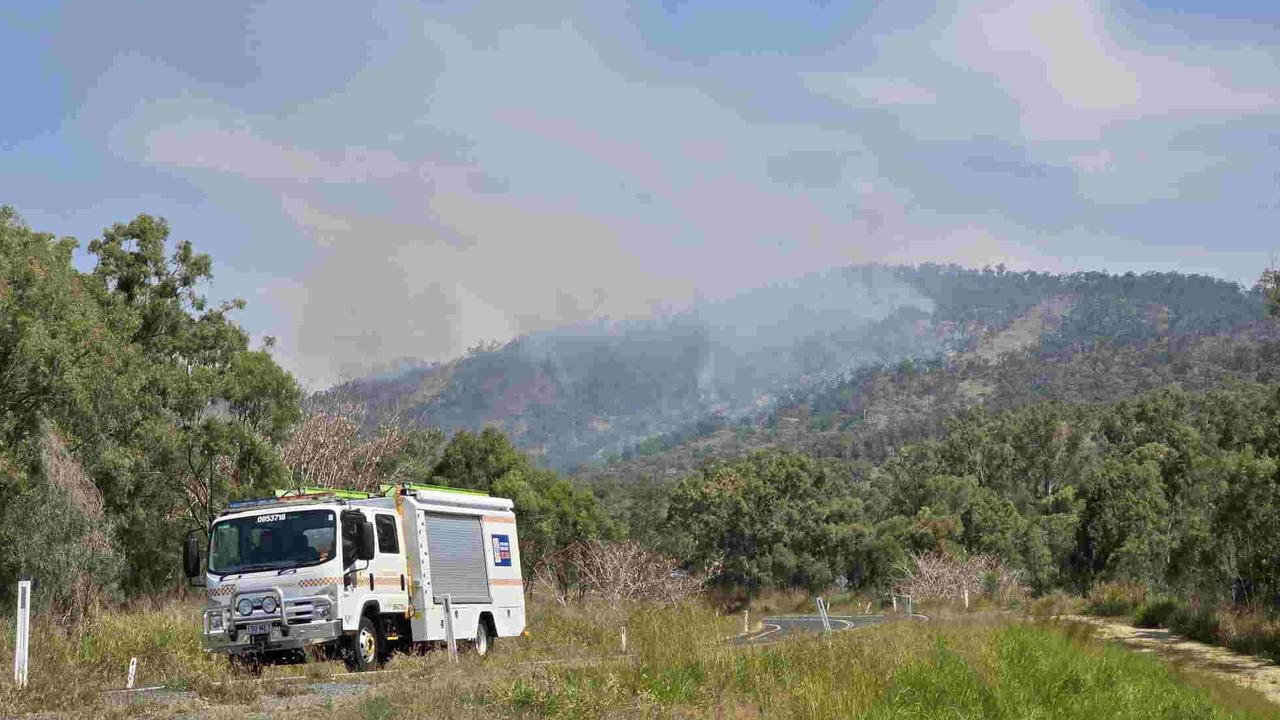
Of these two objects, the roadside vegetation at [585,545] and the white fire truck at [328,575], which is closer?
the roadside vegetation at [585,545]

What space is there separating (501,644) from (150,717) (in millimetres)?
14136

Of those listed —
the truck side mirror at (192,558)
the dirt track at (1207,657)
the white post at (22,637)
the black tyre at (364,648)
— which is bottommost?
the dirt track at (1207,657)

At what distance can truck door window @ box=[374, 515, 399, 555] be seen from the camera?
2180cm

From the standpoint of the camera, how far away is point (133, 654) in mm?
19938

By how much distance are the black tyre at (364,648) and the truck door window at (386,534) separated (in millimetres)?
1237

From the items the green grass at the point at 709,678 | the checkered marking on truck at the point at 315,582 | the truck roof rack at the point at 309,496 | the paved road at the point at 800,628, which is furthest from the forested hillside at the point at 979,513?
the checkered marking on truck at the point at 315,582

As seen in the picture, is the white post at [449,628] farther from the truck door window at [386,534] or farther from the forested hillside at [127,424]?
the forested hillside at [127,424]

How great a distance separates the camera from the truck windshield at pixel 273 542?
2055 cm

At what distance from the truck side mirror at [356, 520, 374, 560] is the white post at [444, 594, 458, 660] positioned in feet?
6.27

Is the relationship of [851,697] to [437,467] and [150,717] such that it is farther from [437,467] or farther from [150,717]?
[437,467]

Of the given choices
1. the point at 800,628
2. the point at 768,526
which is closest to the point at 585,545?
the point at 800,628

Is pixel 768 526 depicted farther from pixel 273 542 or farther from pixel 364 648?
pixel 273 542

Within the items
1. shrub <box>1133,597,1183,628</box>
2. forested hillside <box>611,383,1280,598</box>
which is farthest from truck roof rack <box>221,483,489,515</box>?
forested hillside <box>611,383,1280,598</box>

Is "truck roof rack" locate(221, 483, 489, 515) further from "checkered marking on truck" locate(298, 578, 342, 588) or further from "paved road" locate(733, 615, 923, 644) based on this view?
"paved road" locate(733, 615, 923, 644)
